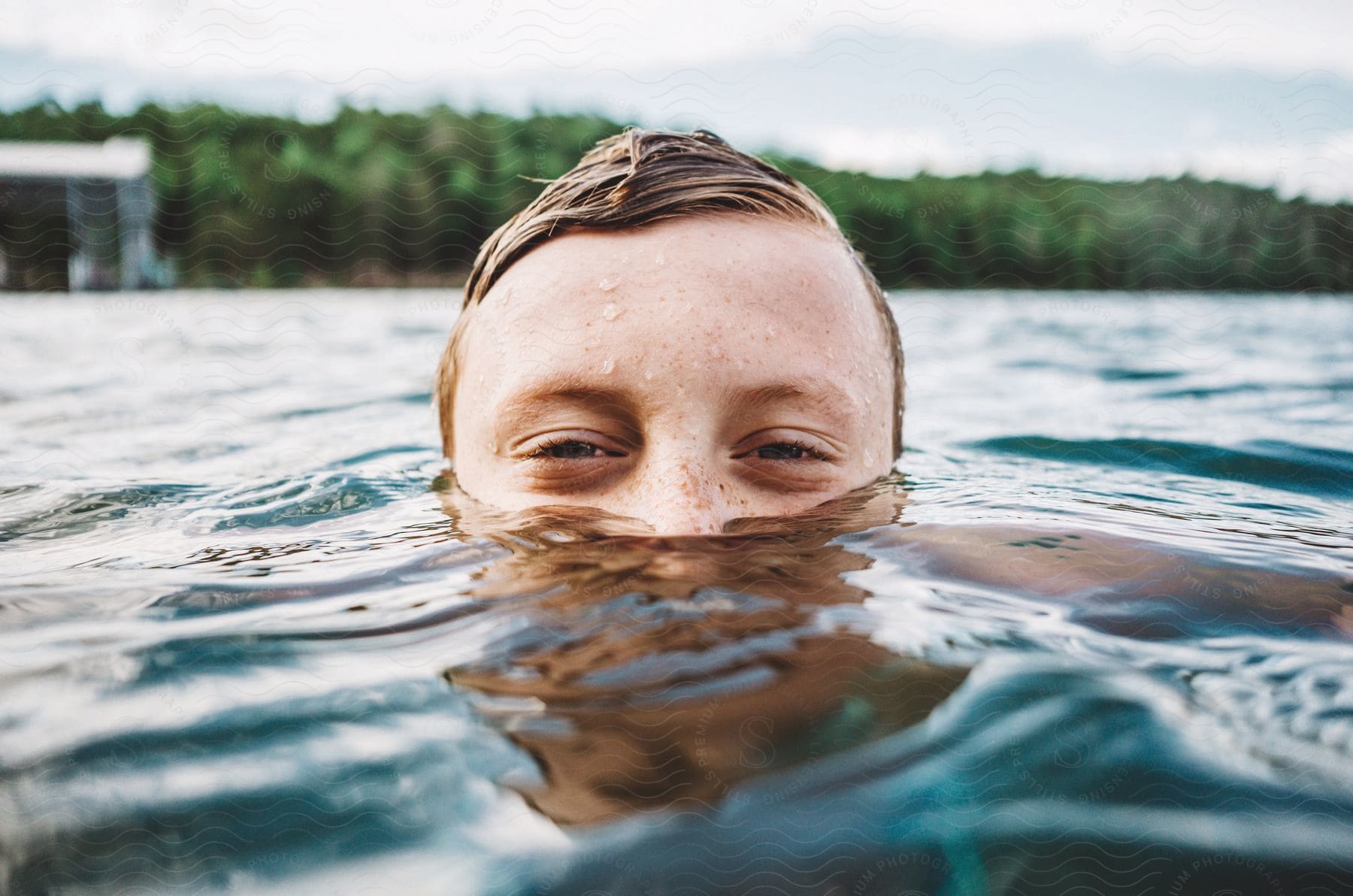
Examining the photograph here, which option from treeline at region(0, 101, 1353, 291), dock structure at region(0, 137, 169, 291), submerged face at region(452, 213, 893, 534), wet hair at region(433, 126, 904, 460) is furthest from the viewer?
dock structure at region(0, 137, 169, 291)

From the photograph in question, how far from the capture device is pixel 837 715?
1.10 m

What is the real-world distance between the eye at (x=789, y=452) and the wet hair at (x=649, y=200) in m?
0.51

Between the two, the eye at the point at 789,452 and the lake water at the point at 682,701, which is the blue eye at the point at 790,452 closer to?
the eye at the point at 789,452

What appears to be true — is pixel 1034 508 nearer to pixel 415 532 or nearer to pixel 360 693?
pixel 415 532

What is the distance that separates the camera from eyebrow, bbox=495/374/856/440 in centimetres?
164

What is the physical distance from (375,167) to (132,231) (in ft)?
9.51

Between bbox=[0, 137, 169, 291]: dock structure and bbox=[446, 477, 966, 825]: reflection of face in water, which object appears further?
bbox=[0, 137, 169, 291]: dock structure

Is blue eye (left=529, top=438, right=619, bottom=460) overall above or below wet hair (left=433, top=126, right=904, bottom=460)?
below

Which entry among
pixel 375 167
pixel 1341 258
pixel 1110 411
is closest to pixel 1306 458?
pixel 1110 411

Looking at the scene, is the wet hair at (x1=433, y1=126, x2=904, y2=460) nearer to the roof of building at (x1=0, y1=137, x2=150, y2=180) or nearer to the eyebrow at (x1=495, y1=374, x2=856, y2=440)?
the eyebrow at (x1=495, y1=374, x2=856, y2=440)

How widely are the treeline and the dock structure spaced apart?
0.30m

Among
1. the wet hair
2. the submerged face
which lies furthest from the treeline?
the submerged face

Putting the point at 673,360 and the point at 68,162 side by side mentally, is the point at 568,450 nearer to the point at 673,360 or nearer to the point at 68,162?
the point at 673,360

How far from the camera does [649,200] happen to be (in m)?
1.91
